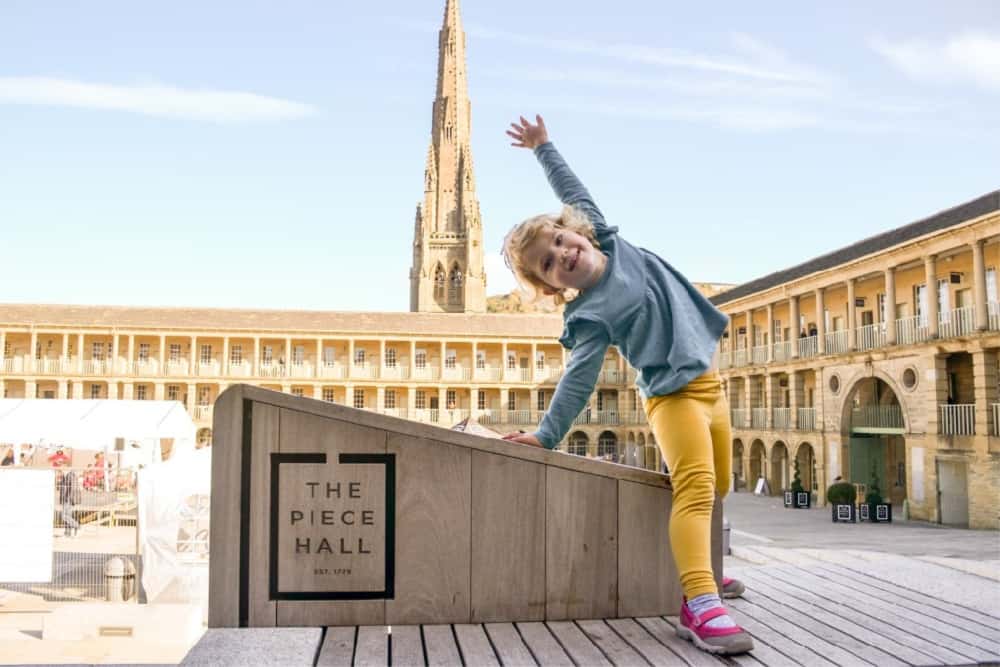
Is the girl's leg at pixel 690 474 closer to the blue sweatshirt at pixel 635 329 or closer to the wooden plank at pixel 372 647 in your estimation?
the blue sweatshirt at pixel 635 329

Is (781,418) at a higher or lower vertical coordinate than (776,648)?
lower

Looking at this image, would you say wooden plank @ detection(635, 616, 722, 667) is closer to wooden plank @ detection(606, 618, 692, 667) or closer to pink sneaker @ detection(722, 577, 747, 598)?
wooden plank @ detection(606, 618, 692, 667)

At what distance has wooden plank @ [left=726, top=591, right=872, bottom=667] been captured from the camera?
288 centimetres

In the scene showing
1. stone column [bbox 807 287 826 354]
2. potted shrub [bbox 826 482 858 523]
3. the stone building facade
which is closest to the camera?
the stone building facade

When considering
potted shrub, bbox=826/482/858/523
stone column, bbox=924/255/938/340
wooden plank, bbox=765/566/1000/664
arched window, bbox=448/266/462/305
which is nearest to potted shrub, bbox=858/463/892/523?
potted shrub, bbox=826/482/858/523

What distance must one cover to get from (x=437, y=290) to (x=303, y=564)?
80591mm

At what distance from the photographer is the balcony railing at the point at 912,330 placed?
25023mm

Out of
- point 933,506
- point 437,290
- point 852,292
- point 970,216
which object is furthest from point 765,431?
point 437,290

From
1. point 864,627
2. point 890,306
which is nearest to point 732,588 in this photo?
point 864,627

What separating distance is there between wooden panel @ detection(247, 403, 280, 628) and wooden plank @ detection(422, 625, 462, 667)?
576 millimetres

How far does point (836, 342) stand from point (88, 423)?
22516mm

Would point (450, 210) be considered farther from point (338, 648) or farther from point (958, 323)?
point (338, 648)

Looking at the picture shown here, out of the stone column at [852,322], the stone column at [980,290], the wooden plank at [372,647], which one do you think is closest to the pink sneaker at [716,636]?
the wooden plank at [372,647]

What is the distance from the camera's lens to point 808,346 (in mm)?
31688
